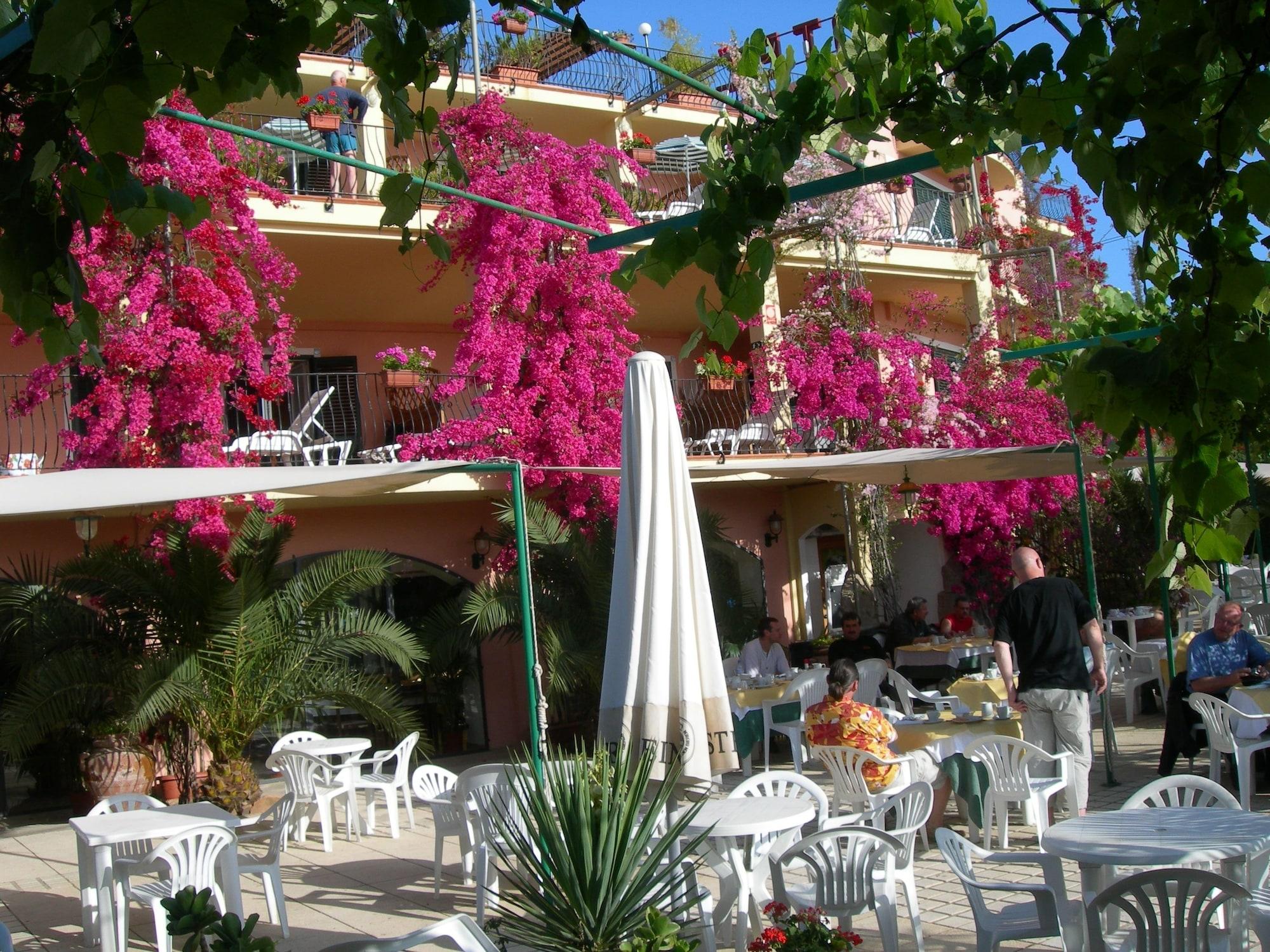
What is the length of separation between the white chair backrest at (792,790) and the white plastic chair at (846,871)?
971mm

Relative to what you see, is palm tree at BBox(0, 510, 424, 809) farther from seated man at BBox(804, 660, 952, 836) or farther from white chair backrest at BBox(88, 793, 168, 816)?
seated man at BBox(804, 660, 952, 836)

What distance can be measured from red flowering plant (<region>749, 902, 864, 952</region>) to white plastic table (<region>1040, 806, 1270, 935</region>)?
1.07m

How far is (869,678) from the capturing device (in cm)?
1187

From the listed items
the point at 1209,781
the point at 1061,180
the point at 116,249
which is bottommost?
the point at 1209,781

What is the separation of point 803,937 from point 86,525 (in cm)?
1084

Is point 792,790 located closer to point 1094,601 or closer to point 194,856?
point 194,856

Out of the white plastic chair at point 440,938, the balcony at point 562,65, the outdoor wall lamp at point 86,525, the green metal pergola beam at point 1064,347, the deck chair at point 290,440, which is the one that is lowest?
the white plastic chair at point 440,938

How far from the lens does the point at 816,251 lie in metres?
18.7

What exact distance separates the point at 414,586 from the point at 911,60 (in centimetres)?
1373

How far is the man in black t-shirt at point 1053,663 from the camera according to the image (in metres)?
7.73

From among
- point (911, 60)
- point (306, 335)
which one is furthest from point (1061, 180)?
point (306, 335)

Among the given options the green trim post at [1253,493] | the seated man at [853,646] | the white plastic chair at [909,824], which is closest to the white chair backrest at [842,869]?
the white plastic chair at [909,824]

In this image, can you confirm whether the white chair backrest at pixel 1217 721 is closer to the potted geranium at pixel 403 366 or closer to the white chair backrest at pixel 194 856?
the white chair backrest at pixel 194 856

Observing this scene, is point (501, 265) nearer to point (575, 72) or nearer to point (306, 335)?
point (306, 335)
